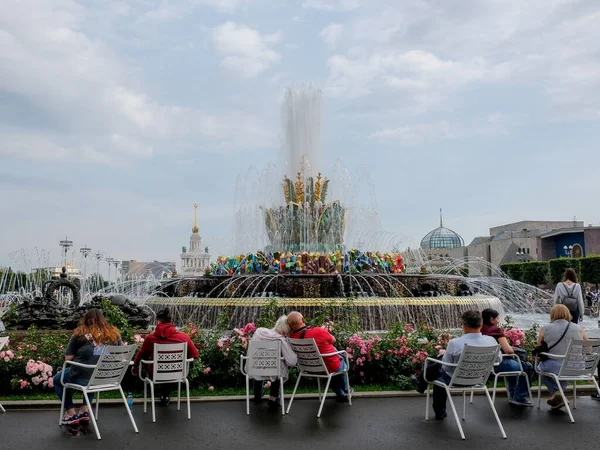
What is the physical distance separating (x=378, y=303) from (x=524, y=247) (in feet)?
340

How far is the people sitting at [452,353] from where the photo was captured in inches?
310

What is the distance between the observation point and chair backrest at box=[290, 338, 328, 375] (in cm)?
850

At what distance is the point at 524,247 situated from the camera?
11325cm

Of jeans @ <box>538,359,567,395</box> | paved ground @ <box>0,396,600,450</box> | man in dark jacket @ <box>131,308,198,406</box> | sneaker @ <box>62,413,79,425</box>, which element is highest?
man in dark jacket @ <box>131,308,198,406</box>

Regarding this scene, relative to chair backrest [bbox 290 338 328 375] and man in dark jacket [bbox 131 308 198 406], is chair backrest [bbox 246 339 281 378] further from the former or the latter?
man in dark jacket [bbox 131 308 198 406]

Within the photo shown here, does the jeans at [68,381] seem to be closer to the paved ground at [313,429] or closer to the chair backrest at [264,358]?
the paved ground at [313,429]

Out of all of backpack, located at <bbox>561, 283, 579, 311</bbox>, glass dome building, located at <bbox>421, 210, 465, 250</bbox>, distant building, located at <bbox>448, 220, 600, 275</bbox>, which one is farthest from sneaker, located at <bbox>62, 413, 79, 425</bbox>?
glass dome building, located at <bbox>421, 210, 465, 250</bbox>

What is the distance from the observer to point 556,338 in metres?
8.81

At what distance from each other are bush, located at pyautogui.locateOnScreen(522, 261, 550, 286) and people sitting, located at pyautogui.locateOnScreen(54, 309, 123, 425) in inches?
2824

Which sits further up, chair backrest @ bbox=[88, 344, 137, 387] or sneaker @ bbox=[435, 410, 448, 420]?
chair backrest @ bbox=[88, 344, 137, 387]

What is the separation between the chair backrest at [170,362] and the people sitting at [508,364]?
4094 mm

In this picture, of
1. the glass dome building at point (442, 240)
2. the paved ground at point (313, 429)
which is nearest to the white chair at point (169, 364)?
the paved ground at point (313, 429)

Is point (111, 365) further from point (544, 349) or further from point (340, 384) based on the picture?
point (544, 349)

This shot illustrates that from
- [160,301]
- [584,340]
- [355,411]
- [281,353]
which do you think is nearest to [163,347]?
[281,353]
